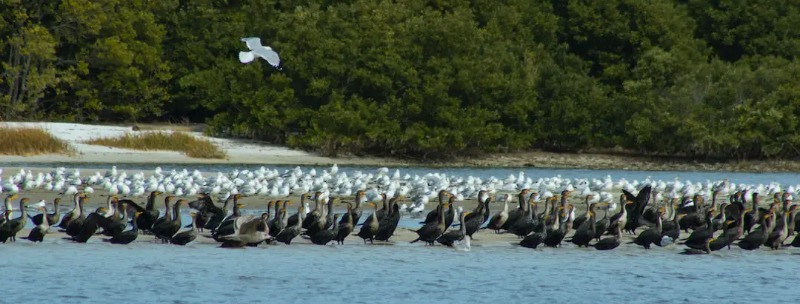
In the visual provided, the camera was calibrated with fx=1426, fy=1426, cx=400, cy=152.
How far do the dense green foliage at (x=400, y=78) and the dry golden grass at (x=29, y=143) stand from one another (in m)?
9.85

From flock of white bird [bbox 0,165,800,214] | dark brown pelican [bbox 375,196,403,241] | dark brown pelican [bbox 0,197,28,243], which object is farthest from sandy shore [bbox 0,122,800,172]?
dark brown pelican [bbox 375,196,403,241]

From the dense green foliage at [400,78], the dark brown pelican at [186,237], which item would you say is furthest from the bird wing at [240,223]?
the dense green foliage at [400,78]

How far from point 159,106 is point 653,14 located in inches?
851

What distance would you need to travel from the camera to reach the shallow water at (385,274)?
1780 cm

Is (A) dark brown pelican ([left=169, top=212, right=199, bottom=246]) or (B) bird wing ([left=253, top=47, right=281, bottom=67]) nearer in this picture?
(A) dark brown pelican ([left=169, top=212, right=199, bottom=246])

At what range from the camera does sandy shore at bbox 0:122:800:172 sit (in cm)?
4547

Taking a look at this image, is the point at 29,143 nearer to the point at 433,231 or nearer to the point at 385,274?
the point at 433,231

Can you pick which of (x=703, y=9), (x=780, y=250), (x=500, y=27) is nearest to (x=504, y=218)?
(x=780, y=250)

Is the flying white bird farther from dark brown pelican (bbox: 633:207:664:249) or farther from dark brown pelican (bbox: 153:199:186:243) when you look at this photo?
dark brown pelican (bbox: 633:207:664:249)

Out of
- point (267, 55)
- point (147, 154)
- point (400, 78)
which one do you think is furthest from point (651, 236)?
point (400, 78)

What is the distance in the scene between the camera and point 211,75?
5600 centimetres

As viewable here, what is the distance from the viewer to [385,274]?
1950cm

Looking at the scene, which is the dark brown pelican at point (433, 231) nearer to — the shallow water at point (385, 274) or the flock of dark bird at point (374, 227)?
the flock of dark bird at point (374, 227)

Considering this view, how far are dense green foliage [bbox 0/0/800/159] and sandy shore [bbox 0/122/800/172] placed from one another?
0.63 meters
